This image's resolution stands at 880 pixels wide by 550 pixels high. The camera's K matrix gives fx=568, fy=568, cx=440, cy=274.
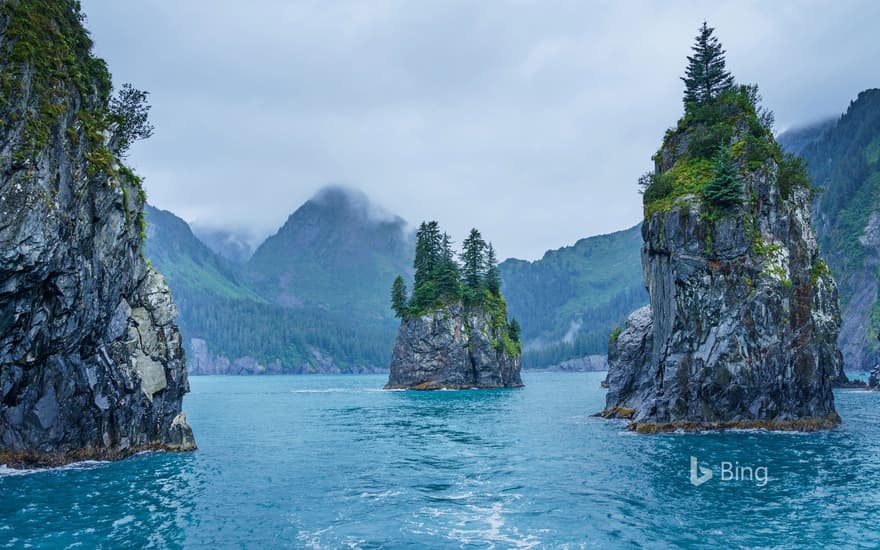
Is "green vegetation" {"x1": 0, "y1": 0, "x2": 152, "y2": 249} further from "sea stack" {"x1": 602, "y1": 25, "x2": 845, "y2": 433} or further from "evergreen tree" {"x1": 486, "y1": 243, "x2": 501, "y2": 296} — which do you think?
"evergreen tree" {"x1": 486, "y1": 243, "x2": 501, "y2": 296}

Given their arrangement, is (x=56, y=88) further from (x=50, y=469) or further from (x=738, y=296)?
(x=738, y=296)

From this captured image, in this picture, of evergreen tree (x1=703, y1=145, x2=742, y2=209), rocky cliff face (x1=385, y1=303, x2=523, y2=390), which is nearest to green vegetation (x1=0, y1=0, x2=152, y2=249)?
evergreen tree (x1=703, y1=145, x2=742, y2=209)

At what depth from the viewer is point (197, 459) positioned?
40.7 m

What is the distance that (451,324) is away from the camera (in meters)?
128

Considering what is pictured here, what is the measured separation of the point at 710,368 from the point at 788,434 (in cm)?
809

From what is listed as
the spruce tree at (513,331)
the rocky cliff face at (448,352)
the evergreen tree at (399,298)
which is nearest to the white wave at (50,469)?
the rocky cliff face at (448,352)

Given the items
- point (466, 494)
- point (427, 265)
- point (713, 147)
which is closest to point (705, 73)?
point (713, 147)

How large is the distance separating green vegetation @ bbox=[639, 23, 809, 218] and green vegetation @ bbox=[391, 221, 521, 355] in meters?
70.6

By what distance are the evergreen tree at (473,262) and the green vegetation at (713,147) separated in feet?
240

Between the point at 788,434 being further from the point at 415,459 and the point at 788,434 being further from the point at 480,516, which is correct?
the point at 480,516

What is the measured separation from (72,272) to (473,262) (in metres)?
112

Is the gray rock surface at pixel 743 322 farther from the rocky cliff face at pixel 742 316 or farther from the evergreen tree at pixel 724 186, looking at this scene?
the evergreen tree at pixel 724 186

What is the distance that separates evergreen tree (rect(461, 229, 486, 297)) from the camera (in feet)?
452

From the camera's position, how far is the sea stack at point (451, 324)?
127 meters
